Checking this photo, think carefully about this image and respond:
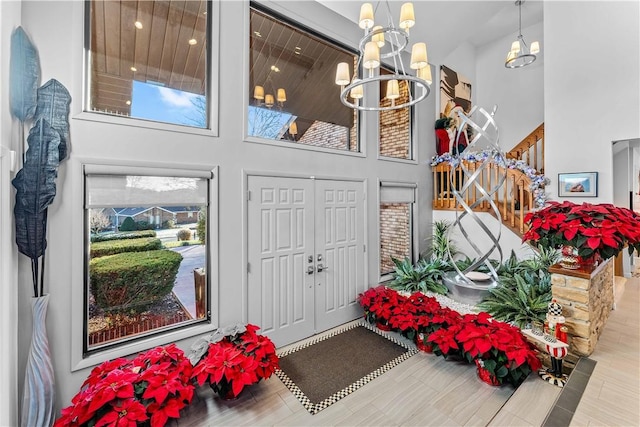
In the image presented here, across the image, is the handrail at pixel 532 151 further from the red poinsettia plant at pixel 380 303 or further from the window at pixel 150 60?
the window at pixel 150 60

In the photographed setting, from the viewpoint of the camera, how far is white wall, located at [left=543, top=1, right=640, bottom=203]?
13.9 feet

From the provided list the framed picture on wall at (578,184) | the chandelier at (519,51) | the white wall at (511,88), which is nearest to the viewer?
the framed picture on wall at (578,184)

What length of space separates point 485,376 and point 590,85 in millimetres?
4972

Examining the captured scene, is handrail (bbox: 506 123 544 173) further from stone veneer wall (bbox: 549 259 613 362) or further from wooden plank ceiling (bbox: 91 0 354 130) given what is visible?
wooden plank ceiling (bbox: 91 0 354 130)

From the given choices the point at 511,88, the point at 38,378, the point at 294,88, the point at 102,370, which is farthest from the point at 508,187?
the point at 38,378

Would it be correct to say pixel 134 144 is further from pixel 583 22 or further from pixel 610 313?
pixel 583 22

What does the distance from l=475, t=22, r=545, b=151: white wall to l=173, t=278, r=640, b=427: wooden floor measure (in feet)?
17.6

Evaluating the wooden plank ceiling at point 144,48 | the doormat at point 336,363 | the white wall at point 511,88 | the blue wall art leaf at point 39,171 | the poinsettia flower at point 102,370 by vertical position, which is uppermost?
the white wall at point 511,88

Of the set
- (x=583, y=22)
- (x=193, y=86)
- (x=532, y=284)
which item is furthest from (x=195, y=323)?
(x=583, y=22)

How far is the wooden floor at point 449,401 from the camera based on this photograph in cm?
210

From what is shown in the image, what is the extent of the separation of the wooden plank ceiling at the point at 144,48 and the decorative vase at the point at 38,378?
179 cm

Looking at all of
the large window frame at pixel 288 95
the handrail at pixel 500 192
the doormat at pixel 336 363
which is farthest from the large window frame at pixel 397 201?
the doormat at pixel 336 363

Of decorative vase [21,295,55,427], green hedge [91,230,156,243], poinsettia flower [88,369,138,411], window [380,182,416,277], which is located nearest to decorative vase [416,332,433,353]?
window [380,182,416,277]

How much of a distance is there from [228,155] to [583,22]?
6071 mm
